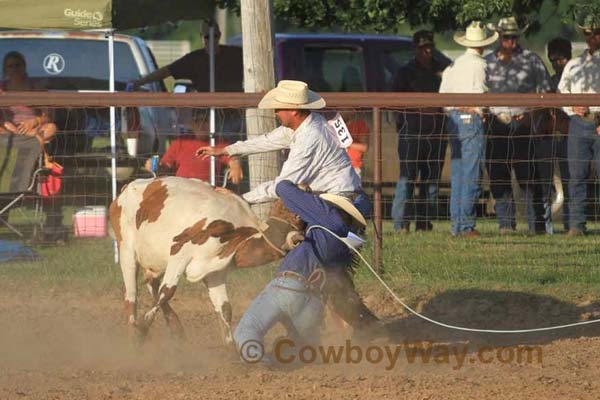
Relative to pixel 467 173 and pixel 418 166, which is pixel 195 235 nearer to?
pixel 467 173

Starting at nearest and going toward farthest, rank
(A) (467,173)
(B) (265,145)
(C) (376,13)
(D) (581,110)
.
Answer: (B) (265,145), (D) (581,110), (A) (467,173), (C) (376,13)

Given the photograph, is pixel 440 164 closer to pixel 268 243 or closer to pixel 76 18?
pixel 76 18

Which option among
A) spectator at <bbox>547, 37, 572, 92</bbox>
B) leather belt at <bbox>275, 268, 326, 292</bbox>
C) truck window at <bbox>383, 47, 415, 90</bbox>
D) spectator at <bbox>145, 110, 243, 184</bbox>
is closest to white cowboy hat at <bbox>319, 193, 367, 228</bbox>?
leather belt at <bbox>275, 268, 326, 292</bbox>

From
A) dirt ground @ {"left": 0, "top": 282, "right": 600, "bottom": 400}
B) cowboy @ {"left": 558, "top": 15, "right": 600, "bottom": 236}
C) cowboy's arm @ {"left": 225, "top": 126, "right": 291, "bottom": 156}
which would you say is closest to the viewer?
dirt ground @ {"left": 0, "top": 282, "right": 600, "bottom": 400}

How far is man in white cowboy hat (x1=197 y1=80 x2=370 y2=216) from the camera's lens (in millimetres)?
7566

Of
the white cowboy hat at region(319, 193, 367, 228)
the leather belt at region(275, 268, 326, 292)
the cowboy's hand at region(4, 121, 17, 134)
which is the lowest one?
the cowboy's hand at region(4, 121, 17, 134)

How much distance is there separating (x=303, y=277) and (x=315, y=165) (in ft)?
2.25

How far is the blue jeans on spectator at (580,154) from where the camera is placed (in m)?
12.0

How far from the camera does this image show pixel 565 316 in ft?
30.7

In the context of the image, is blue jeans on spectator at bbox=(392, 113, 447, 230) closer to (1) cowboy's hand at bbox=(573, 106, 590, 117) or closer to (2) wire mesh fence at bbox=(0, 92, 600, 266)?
(2) wire mesh fence at bbox=(0, 92, 600, 266)

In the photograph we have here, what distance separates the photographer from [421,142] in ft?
41.1

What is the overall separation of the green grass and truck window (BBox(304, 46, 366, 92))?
12.4ft

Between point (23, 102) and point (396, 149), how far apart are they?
12.9 feet

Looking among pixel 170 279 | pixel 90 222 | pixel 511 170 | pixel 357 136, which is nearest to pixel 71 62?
pixel 90 222
